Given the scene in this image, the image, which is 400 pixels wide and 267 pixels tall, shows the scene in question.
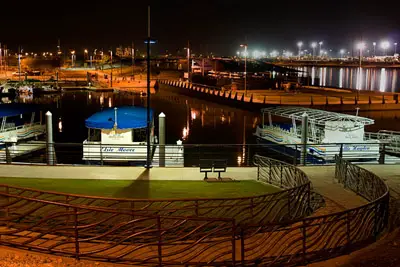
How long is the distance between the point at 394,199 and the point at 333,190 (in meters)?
1.77

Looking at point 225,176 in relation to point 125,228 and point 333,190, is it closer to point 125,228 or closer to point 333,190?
point 333,190

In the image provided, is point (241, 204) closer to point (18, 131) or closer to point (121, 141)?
point (121, 141)

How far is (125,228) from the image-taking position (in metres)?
9.23

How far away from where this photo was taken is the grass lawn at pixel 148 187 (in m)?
14.2

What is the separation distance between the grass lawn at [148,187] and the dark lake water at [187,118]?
26.8 meters

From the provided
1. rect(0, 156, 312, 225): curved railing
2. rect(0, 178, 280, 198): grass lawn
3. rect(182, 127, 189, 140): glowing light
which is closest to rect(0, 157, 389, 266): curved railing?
rect(0, 156, 312, 225): curved railing

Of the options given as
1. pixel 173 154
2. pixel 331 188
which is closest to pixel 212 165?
pixel 331 188

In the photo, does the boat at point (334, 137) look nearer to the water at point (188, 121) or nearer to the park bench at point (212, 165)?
the water at point (188, 121)

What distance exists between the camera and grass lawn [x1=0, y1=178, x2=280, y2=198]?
14188mm

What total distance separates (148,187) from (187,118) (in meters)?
44.8

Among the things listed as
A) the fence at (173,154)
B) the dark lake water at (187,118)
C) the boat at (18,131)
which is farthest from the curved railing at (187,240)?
the dark lake water at (187,118)

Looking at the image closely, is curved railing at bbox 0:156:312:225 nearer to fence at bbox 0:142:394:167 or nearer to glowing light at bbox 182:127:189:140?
fence at bbox 0:142:394:167

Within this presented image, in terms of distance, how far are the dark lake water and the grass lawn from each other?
1057 inches

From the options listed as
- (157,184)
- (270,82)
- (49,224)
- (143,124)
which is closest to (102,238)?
(49,224)
